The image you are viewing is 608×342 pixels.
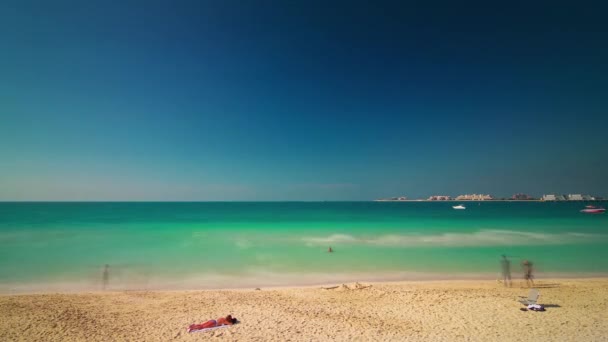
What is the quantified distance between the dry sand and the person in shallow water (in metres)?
0.21

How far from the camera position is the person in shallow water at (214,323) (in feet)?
20.0

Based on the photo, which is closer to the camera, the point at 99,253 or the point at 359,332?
the point at 359,332

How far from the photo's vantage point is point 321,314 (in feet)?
23.3

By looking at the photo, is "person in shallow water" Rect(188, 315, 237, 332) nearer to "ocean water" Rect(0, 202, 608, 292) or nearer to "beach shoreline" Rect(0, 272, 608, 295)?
"beach shoreline" Rect(0, 272, 608, 295)

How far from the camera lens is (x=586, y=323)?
6465 mm

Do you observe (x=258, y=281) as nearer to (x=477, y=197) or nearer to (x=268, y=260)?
(x=268, y=260)

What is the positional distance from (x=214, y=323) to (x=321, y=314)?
8.58 ft

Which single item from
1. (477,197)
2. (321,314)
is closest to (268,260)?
(321,314)

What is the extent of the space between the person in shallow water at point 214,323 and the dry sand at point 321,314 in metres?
0.21

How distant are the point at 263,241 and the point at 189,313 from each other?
14700mm

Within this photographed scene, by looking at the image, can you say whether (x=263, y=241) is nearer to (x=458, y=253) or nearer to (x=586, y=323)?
(x=458, y=253)

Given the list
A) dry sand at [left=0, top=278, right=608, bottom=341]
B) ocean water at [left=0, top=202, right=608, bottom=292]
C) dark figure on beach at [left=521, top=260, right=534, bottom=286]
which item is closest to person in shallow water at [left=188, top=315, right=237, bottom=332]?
dry sand at [left=0, top=278, right=608, bottom=341]

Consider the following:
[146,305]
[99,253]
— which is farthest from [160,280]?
[99,253]

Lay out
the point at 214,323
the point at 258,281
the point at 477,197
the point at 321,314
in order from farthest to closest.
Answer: the point at 477,197 → the point at 258,281 → the point at 321,314 → the point at 214,323
